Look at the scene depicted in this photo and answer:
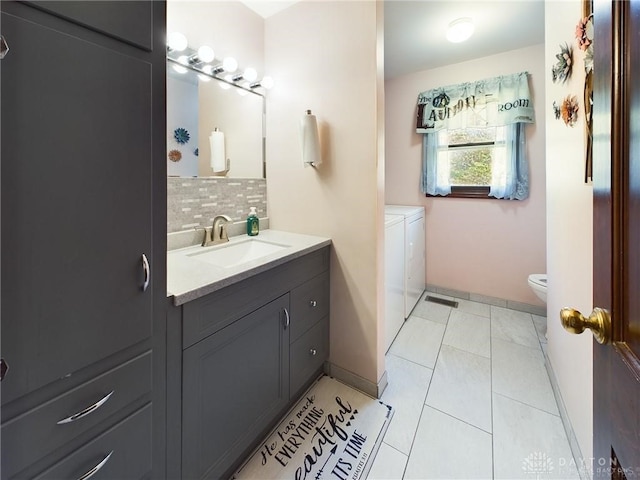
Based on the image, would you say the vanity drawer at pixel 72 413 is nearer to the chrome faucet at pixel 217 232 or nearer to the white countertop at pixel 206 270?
the white countertop at pixel 206 270

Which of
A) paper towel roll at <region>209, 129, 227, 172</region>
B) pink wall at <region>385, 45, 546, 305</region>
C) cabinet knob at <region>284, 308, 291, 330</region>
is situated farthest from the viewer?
pink wall at <region>385, 45, 546, 305</region>

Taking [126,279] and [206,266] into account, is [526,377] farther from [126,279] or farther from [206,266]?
[126,279]

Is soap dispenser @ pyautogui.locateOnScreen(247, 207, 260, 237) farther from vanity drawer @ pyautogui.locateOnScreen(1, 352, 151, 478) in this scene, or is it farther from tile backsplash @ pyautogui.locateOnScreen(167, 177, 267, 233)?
vanity drawer @ pyautogui.locateOnScreen(1, 352, 151, 478)

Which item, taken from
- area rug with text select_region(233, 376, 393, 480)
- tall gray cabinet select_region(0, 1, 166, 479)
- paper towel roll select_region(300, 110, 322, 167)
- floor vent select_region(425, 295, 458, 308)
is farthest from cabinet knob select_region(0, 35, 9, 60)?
floor vent select_region(425, 295, 458, 308)

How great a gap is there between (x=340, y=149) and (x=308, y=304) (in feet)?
2.99

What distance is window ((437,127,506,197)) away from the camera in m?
2.82

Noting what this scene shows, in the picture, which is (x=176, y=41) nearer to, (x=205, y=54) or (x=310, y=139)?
(x=205, y=54)

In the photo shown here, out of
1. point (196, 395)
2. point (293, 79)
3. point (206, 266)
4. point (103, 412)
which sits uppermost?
point (293, 79)

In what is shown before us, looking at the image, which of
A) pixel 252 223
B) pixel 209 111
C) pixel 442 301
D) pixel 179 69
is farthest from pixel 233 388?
pixel 442 301

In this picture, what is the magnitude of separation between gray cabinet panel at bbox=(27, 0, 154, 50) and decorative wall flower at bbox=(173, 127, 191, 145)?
2.72ft

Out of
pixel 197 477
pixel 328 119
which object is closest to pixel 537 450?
pixel 197 477

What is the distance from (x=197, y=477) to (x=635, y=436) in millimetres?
1239

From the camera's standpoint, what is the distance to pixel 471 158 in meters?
3.00

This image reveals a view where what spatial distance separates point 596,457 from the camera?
0.61 meters
